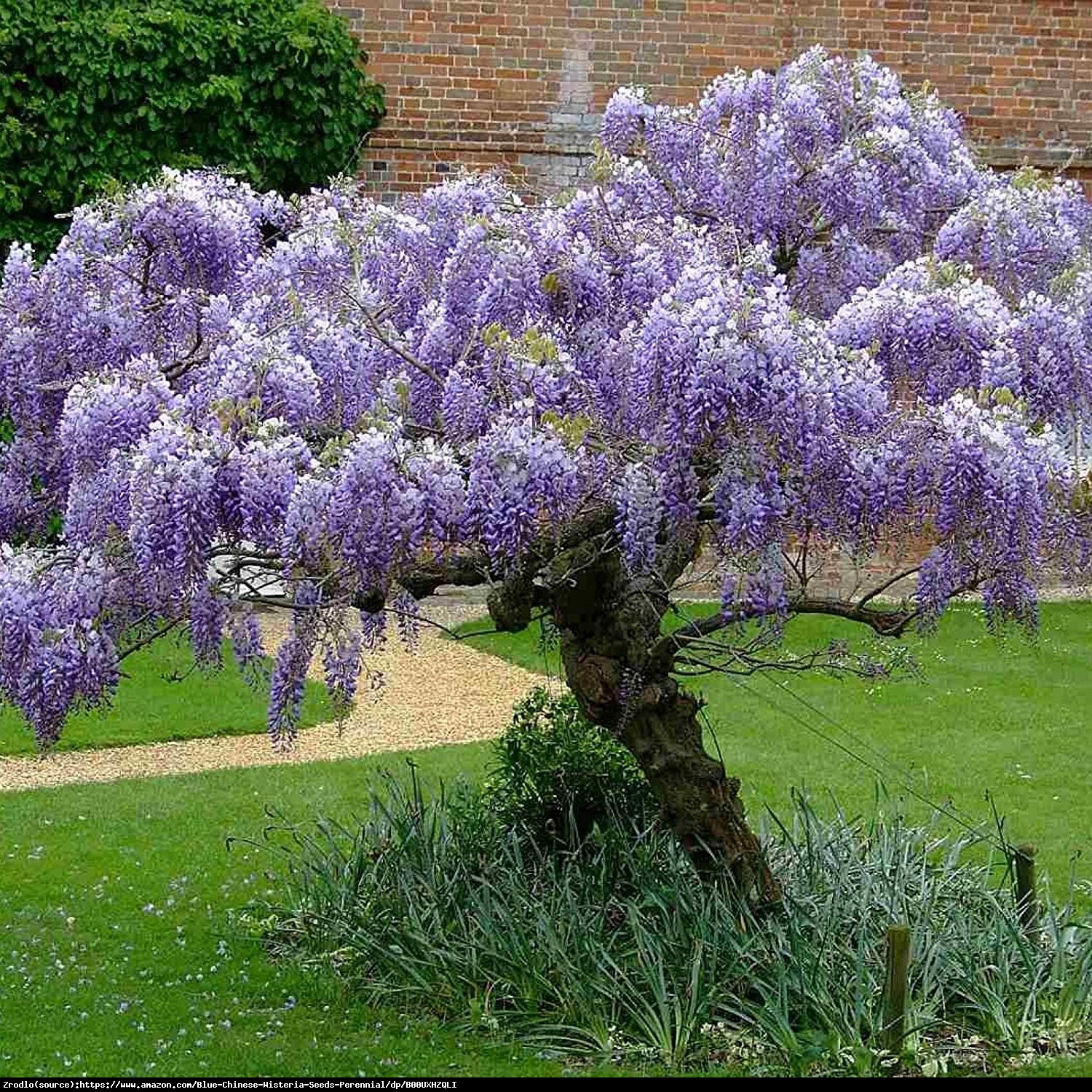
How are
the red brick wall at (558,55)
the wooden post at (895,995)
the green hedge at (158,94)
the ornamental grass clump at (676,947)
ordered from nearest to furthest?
the wooden post at (895,995) < the ornamental grass clump at (676,947) < the green hedge at (158,94) < the red brick wall at (558,55)

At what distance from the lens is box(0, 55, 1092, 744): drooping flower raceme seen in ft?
15.1

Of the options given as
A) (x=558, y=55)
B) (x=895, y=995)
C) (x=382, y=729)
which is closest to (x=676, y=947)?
(x=895, y=995)

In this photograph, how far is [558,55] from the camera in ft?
49.2

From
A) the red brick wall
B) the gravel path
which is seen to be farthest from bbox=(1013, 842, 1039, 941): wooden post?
the red brick wall

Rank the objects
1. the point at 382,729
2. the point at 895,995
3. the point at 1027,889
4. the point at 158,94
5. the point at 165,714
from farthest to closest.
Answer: the point at 158,94 < the point at 165,714 < the point at 382,729 < the point at 1027,889 < the point at 895,995

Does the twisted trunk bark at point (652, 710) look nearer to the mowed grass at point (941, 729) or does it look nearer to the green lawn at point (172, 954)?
the green lawn at point (172, 954)

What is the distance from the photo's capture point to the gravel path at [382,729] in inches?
403

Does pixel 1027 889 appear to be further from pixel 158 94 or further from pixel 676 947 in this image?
pixel 158 94

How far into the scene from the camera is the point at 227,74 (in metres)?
14.2

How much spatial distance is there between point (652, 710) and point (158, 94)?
9.65 metres

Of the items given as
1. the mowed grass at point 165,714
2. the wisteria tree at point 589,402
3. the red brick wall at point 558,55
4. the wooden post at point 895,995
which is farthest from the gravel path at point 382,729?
the red brick wall at point 558,55

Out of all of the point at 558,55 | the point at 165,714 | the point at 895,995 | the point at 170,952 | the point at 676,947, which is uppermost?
the point at 558,55

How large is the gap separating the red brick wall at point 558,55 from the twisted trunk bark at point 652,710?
364 inches

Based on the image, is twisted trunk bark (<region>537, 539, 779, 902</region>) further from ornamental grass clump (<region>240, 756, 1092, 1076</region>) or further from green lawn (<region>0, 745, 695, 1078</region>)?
green lawn (<region>0, 745, 695, 1078</region>)
